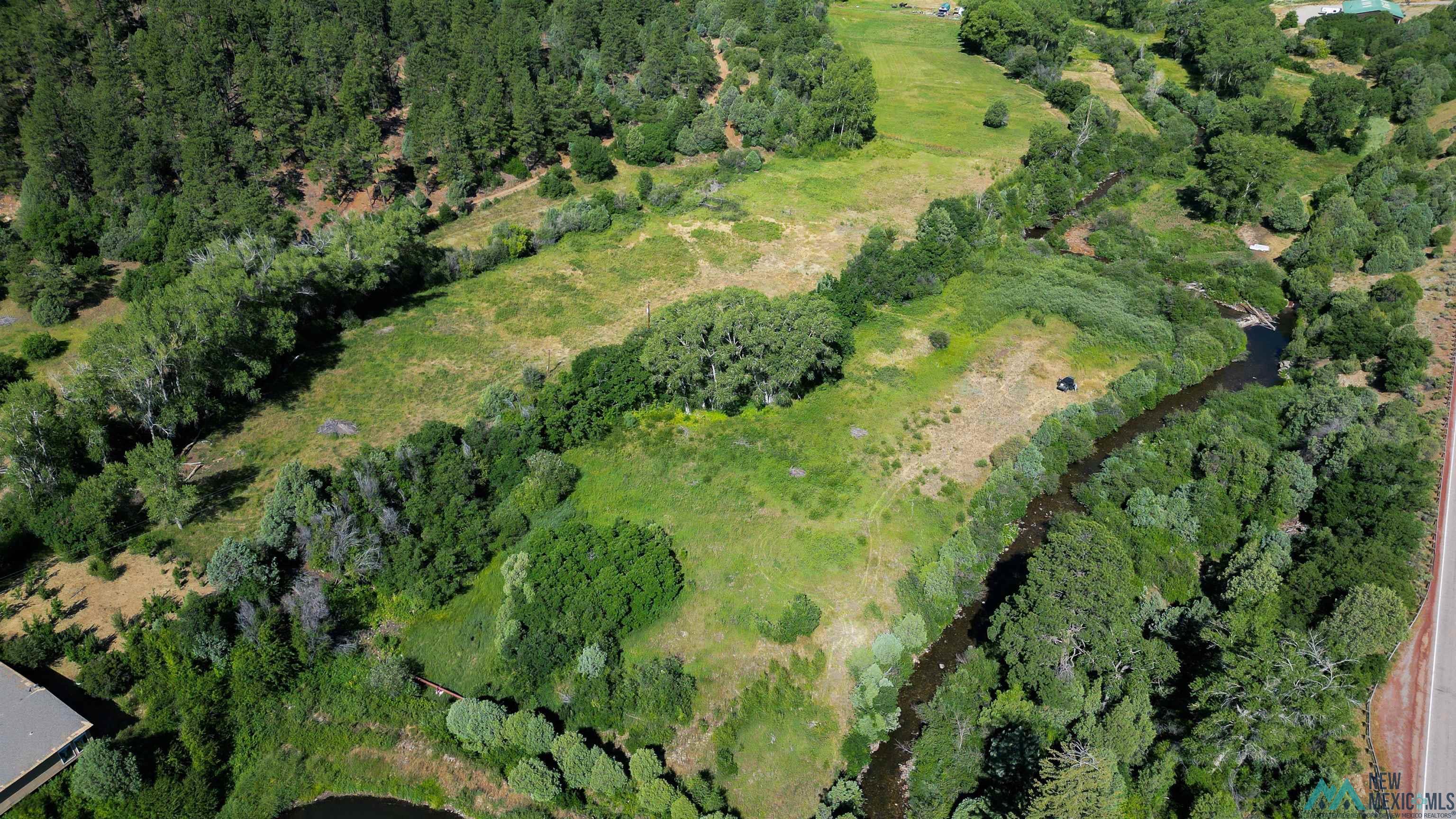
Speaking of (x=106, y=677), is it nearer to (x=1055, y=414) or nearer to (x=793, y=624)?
(x=793, y=624)

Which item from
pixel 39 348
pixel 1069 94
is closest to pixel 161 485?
pixel 39 348

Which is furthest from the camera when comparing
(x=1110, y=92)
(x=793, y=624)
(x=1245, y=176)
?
(x=1110, y=92)

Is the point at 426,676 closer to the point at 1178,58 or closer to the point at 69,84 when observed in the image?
the point at 69,84

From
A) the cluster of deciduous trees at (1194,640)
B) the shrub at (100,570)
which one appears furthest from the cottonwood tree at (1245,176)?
the shrub at (100,570)

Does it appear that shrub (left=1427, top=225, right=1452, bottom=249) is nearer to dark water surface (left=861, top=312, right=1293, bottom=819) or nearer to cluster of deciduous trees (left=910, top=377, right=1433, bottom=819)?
dark water surface (left=861, top=312, right=1293, bottom=819)

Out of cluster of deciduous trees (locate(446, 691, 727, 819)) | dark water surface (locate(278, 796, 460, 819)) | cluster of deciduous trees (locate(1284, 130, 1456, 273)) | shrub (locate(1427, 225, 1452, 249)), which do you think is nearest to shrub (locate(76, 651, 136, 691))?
dark water surface (locate(278, 796, 460, 819))

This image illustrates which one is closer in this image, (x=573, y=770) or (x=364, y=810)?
(x=573, y=770)

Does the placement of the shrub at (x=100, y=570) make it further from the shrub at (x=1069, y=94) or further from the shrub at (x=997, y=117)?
the shrub at (x=1069, y=94)
